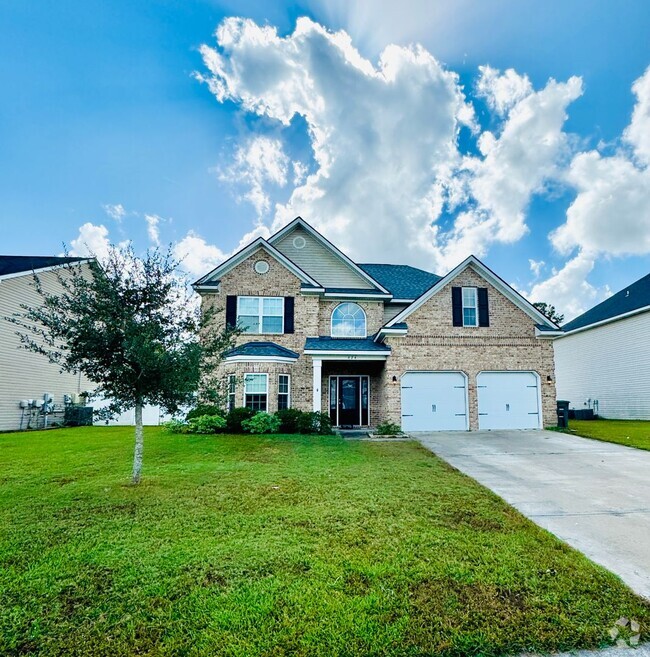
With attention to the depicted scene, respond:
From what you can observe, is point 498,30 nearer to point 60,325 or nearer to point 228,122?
point 228,122

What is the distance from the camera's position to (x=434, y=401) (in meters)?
15.4

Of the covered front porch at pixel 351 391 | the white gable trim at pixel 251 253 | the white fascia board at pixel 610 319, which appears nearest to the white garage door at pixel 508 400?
the covered front porch at pixel 351 391

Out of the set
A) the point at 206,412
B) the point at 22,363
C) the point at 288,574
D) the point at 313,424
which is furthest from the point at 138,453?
the point at 22,363

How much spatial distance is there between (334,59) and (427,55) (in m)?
3.55

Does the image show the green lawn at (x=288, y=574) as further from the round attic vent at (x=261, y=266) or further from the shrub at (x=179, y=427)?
the round attic vent at (x=261, y=266)

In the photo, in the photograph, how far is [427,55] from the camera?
14391 mm

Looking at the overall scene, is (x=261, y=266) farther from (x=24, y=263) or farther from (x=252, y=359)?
(x=24, y=263)

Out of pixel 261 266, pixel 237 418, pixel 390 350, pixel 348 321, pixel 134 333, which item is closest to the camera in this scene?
pixel 134 333

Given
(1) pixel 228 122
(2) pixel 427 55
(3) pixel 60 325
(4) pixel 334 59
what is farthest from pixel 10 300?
(2) pixel 427 55

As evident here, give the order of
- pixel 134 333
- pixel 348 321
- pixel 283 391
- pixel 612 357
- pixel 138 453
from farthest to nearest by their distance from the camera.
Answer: pixel 612 357, pixel 348 321, pixel 283 391, pixel 138 453, pixel 134 333

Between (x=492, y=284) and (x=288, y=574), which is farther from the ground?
(x=492, y=284)

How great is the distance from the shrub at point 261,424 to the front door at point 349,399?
4122mm

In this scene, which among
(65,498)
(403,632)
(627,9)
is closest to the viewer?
(403,632)

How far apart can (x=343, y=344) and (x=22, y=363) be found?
14.7 metres
